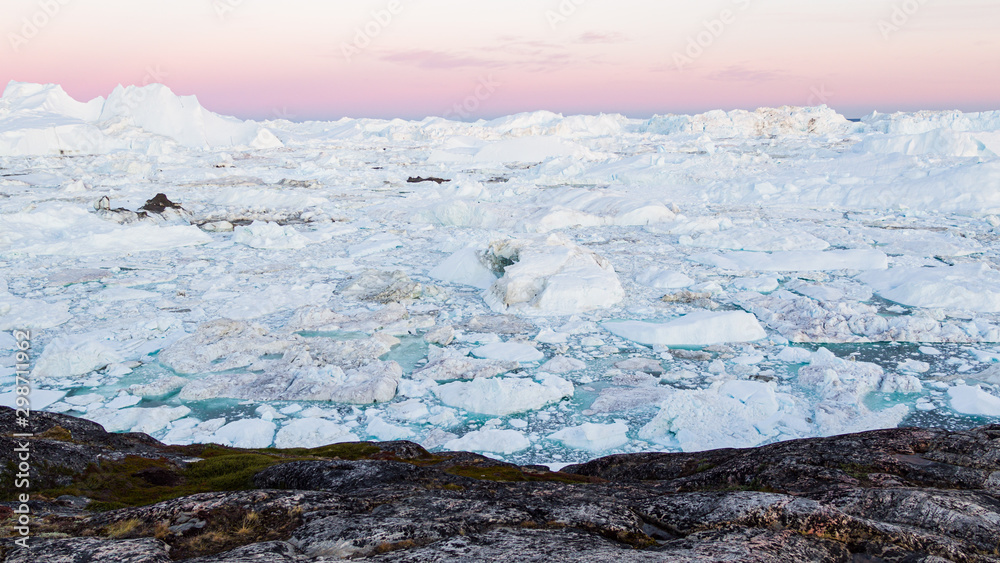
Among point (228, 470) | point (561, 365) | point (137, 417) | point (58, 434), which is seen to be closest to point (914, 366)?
point (561, 365)

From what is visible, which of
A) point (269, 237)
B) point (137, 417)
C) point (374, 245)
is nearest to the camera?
point (137, 417)

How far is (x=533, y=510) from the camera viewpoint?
436cm

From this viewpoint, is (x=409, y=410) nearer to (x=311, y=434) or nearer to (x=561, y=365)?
(x=311, y=434)

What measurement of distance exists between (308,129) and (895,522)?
132 meters

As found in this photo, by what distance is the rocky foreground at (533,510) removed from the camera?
11.7ft

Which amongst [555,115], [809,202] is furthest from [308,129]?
[809,202]

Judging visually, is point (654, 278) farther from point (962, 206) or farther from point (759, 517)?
point (962, 206)

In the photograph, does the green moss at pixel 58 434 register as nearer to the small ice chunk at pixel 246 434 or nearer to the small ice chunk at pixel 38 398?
the small ice chunk at pixel 246 434

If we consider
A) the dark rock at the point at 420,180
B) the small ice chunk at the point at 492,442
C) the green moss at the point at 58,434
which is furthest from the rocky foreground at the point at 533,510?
the dark rock at the point at 420,180

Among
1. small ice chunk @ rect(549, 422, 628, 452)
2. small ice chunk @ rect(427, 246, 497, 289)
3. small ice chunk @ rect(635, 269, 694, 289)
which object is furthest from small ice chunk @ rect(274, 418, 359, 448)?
small ice chunk @ rect(635, 269, 694, 289)

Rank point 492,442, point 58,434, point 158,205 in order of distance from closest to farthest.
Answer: point 58,434, point 492,442, point 158,205

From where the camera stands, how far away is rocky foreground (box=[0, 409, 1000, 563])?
3.56 meters

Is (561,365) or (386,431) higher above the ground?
(561,365)

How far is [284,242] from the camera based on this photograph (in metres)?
21.8
